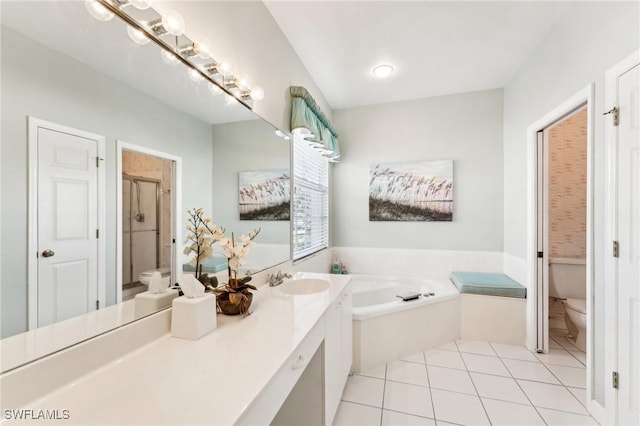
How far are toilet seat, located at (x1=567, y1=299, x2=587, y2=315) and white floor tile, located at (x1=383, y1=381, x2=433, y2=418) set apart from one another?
1631 millimetres

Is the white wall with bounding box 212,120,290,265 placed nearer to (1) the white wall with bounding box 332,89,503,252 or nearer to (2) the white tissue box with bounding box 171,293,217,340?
(2) the white tissue box with bounding box 171,293,217,340

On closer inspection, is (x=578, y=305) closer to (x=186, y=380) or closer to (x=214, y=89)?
(x=186, y=380)

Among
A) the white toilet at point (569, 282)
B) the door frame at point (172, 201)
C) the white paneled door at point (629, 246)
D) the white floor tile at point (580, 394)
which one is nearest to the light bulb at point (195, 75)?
the door frame at point (172, 201)

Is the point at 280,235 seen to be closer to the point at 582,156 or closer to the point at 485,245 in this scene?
the point at 485,245

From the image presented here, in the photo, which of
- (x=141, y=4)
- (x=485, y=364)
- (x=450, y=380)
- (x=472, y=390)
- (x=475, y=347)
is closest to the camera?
(x=141, y=4)

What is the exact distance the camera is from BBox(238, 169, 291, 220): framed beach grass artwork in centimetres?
162

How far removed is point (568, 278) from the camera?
107 inches

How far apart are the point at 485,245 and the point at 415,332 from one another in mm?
1475

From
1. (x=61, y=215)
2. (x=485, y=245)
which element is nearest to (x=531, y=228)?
(x=485, y=245)

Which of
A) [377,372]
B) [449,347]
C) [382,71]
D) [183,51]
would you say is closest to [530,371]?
[449,347]

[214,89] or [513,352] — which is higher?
[214,89]

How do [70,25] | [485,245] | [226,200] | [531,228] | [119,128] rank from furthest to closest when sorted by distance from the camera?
[485,245]
[531,228]
[226,200]
[119,128]
[70,25]

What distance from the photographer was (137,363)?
83 centimetres

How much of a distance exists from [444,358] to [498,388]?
1.50ft
